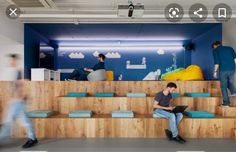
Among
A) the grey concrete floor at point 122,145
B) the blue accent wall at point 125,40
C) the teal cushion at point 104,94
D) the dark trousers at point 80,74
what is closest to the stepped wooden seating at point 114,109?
the teal cushion at point 104,94

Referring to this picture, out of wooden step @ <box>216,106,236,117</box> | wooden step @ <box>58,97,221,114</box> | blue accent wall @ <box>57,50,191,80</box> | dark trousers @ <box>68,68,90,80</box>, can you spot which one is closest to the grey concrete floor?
wooden step @ <box>216,106,236,117</box>

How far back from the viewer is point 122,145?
3986 millimetres

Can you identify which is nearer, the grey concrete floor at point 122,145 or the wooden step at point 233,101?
the grey concrete floor at point 122,145

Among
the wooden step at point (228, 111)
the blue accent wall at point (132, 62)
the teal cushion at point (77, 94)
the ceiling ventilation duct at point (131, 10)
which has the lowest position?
the wooden step at point (228, 111)

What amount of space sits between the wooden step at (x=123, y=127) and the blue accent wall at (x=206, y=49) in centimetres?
343

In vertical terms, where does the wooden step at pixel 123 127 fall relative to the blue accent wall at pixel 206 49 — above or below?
below

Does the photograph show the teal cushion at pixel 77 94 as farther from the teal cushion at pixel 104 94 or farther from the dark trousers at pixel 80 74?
the dark trousers at pixel 80 74

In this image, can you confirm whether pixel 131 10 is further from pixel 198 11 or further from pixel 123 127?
pixel 123 127

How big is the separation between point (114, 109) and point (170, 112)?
4.54 feet

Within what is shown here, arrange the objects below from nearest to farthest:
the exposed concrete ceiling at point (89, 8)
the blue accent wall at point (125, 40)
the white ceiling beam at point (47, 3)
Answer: the white ceiling beam at point (47, 3)
the exposed concrete ceiling at point (89, 8)
the blue accent wall at point (125, 40)

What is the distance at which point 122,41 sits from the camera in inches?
384

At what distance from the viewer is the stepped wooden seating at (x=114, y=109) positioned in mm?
4582

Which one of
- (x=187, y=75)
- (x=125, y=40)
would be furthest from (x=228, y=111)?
(x=125, y=40)

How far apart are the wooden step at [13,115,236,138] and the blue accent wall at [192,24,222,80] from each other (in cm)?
343
